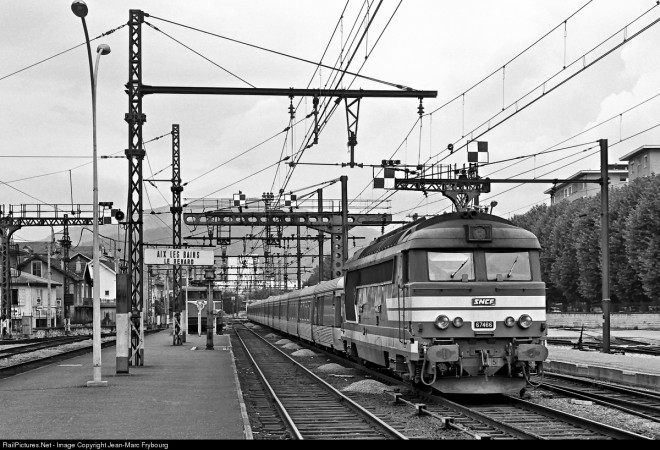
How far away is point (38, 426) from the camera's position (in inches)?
541

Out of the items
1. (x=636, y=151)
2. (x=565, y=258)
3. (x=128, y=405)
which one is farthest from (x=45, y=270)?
(x=128, y=405)

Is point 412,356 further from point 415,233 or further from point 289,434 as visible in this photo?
point 289,434

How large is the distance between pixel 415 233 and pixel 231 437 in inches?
262

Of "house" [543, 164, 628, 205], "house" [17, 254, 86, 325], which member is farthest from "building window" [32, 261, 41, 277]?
"house" [543, 164, 628, 205]

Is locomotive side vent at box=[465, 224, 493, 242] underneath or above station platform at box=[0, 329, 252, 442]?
above

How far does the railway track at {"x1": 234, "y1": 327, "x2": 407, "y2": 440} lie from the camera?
14.0 m

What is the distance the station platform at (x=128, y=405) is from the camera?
13031 mm

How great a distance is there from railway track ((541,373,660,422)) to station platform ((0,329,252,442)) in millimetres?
6822

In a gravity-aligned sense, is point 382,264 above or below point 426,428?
above

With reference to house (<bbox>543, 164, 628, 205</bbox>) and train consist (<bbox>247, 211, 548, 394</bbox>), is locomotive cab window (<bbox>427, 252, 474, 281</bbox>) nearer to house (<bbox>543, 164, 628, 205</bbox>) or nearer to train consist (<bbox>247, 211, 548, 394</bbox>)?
train consist (<bbox>247, 211, 548, 394</bbox>)

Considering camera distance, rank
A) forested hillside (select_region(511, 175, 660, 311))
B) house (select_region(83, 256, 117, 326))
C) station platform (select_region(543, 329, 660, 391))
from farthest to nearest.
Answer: house (select_region(83, 256, 117, 326)) → forested hillside (select_region(511, 175, 660, 311)) → station platform (select_region(543, 329, 660, 391))

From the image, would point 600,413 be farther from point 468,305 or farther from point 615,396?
point 468,305

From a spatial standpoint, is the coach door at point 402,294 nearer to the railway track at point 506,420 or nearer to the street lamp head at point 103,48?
the railway track at point 506,420

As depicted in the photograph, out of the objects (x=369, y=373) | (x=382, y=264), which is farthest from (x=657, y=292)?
(x=382, y=264)
